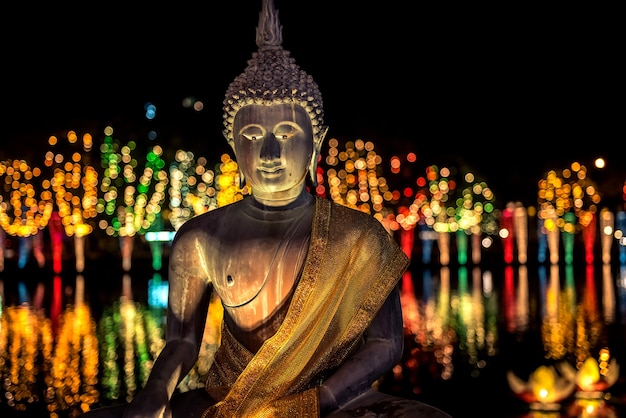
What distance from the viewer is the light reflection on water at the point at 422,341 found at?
32.7 ft

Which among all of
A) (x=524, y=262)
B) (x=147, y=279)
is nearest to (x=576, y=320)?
(x=147, y=279)

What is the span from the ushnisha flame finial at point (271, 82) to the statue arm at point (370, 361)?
0.77 m

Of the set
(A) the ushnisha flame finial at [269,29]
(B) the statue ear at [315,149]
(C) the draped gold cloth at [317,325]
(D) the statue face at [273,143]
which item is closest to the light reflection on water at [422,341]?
(B) the statue ear at [315,149]

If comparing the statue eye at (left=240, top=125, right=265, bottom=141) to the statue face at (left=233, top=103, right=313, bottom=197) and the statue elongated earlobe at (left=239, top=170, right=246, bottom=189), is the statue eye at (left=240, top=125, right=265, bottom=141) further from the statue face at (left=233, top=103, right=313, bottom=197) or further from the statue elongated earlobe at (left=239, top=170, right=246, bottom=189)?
the statue elongated earlobe at (left=239, top=170, right=246, bottom=189)

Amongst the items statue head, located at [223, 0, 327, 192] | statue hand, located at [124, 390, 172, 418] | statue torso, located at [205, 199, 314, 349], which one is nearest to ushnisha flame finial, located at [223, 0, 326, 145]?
statue head, located at [223, 0, 327, 192]

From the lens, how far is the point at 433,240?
145ft

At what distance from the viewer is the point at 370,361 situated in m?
3.72

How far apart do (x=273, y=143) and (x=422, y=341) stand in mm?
9968

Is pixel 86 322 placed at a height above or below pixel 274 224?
below

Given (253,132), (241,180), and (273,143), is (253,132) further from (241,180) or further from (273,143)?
(241,180)

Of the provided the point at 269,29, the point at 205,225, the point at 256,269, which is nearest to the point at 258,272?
the point at 256,269

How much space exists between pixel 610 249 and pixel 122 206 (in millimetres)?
19005

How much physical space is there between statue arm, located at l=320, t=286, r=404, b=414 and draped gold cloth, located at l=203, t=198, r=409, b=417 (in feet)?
0.17

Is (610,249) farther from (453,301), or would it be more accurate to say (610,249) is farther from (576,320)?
(576,320)
